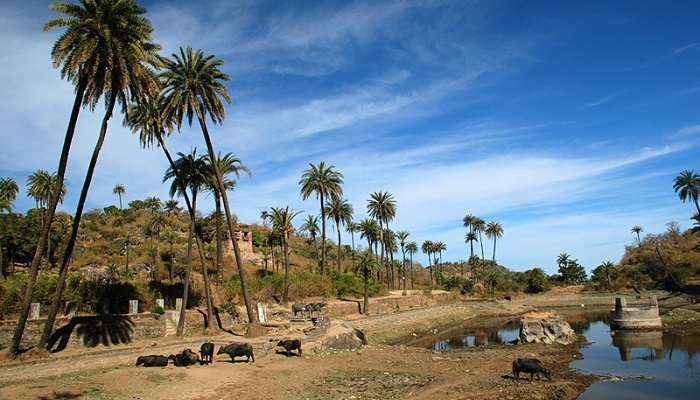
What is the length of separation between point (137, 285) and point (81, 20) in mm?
21416

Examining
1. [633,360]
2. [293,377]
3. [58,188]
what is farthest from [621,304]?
[58,188]

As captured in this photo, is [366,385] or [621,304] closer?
[366,385]

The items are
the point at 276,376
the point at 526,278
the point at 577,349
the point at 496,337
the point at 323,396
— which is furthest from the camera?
the point at 526,278

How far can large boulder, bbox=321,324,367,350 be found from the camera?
28.5m

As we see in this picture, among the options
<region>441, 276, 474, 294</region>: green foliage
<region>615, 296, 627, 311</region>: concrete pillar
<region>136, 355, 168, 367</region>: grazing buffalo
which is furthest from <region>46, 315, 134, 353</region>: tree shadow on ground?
<region>441, 276, 474, 294</region>: green foliage

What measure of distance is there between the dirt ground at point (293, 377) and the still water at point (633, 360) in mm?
1491

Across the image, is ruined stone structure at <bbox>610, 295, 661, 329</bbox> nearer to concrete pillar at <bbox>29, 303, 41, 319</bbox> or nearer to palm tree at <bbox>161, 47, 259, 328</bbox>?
palm tree at <bbox>161, 47, 259, 328</bbox>

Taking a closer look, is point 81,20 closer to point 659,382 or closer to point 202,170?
point 202,170

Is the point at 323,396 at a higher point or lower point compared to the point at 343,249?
lower

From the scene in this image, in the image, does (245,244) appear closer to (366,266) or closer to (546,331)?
(366,266)

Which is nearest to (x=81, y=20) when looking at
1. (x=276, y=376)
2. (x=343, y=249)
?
(x=276, y=376)

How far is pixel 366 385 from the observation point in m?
20.2

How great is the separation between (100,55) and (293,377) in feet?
63.1

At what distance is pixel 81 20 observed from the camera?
23609mm
